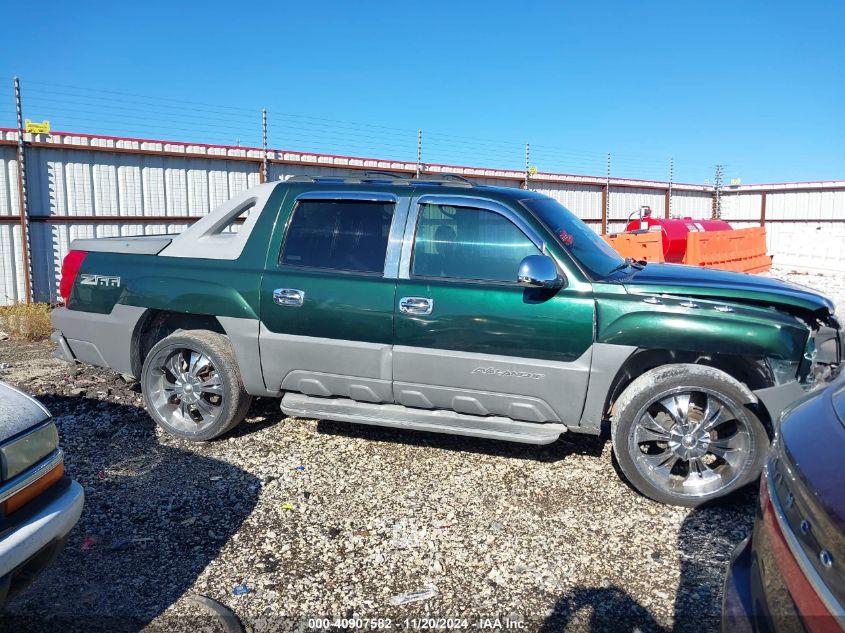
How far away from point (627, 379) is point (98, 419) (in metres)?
4.22

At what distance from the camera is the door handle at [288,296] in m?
4.71

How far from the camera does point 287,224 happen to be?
4953 mm

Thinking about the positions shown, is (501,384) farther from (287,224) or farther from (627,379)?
(287,224)

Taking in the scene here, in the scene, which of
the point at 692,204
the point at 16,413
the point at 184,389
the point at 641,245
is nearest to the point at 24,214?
the point at 184,389

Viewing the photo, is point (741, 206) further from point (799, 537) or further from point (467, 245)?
point (799, 537)

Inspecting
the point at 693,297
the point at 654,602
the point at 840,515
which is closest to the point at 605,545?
the point at 654,602

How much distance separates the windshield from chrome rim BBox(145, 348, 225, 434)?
8.83ft

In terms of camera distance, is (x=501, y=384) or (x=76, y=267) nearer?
(x=501, y=384)

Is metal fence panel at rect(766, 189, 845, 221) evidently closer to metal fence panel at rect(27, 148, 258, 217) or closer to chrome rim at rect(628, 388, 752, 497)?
metal fence panel at rect(27, 148, 258, 217)

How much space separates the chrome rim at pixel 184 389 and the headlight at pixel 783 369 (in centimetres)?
378

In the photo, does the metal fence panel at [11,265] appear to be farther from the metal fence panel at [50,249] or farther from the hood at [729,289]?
the hood at [729,289]

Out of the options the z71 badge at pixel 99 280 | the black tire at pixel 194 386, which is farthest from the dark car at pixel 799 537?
the z71 badge at pixel 99 280

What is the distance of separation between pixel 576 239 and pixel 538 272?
73 centimetres

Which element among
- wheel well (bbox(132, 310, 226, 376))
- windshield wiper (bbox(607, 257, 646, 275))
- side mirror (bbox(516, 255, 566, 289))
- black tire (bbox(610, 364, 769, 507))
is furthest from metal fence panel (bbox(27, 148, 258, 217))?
black tire (bbox(610, 364, 769, 507))
